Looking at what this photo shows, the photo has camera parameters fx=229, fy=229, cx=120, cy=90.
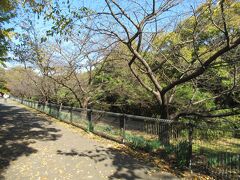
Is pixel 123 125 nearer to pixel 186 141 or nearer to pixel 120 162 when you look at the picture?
pixel 120 162

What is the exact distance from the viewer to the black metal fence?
5.41 meters

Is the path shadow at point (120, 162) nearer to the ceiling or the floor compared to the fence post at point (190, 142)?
nearer to the floor

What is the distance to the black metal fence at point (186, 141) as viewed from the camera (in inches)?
213

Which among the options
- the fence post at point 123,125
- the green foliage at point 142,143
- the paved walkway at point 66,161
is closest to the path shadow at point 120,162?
the paved walkway at point 66,161

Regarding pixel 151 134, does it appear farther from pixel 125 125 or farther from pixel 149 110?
pixel 149 110

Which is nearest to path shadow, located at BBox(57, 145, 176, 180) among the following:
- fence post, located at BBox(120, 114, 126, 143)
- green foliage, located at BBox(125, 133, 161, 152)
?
green foliage, located at BBox(125, 133, 161, 152)

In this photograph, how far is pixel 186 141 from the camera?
21.5ft

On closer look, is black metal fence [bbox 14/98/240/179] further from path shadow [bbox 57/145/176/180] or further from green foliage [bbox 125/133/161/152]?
path shadow [bbox 57/145/176/180]

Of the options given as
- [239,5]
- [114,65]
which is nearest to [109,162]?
[239,5]

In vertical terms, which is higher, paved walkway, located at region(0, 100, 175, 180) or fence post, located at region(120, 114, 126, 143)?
fence post, located at region(120, 114, 126, 143)

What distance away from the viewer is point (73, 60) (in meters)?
15.6

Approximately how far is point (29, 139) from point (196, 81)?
24.3ft

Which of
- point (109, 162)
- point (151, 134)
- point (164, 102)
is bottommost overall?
point (109, 162)

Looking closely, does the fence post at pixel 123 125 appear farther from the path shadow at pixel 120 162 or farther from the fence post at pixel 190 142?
the fence post at pixel 190 142
